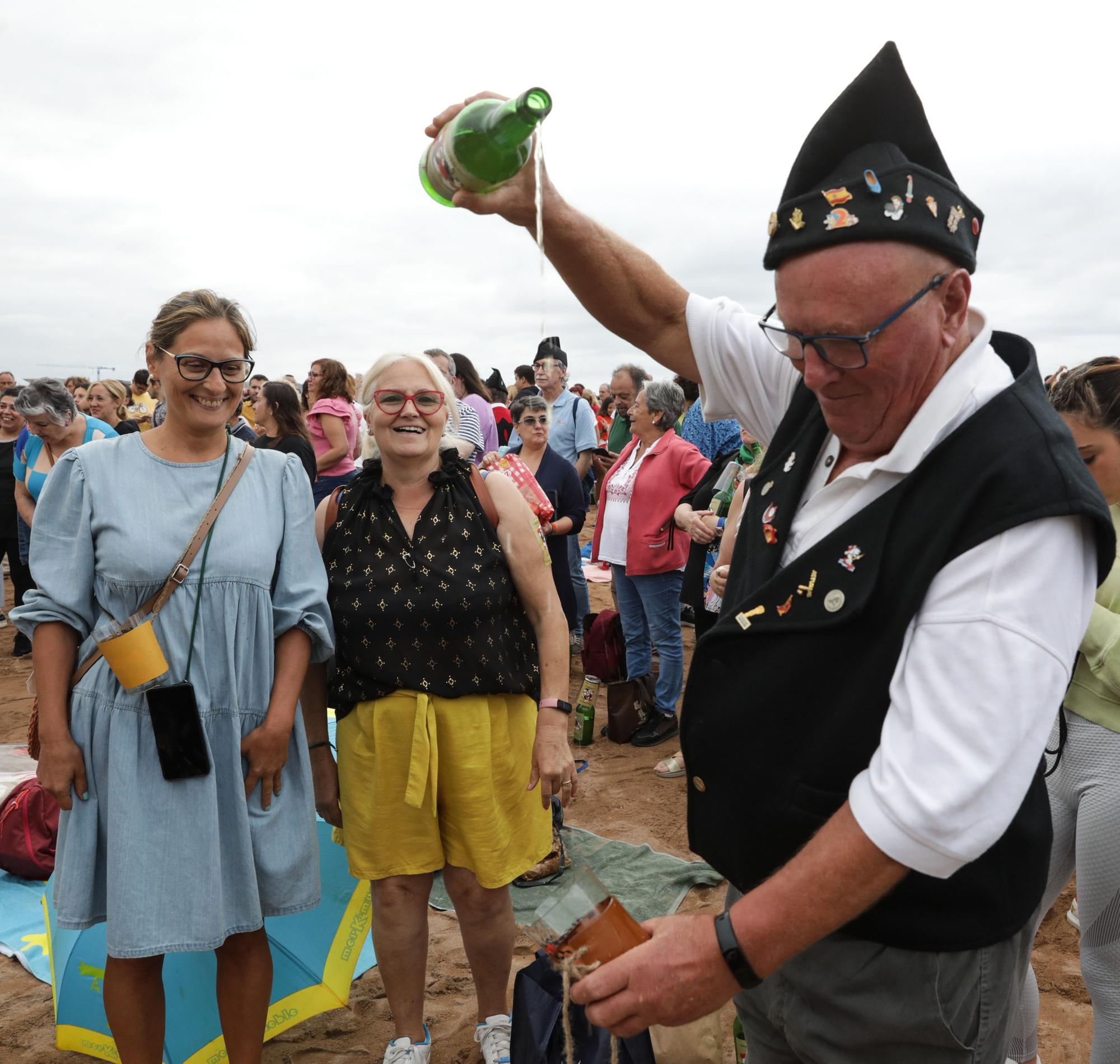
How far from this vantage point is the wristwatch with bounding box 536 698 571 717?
255 centimetres

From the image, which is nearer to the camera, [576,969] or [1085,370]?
[576,969]

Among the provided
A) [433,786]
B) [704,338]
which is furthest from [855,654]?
[433,786]

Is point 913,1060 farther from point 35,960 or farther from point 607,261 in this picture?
point 35,960

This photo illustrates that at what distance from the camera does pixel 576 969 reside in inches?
54.1

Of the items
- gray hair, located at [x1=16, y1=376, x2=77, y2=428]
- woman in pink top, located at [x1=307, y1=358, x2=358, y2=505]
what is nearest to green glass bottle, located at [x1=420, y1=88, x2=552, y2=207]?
woman in pink top, located at [x1=307, y1=358, x2=358, y2=505]

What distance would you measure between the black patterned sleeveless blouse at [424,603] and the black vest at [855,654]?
1068 millimetres

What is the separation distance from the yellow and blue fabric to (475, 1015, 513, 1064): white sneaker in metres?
0.46

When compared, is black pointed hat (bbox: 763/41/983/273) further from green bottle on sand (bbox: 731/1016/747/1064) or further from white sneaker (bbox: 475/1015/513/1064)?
white sneaker (bbox: 475/1015/513/1064)

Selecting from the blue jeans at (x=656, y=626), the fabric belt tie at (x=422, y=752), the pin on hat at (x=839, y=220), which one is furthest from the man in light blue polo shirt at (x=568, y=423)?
the pin on hat at (x=839, y=220)

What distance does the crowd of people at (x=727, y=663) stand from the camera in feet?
3.60

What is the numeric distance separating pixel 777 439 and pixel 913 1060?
105cm

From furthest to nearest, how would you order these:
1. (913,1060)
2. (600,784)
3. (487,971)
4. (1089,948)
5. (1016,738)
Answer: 1. (600,784)
2. (487,971)
3. (1089,948)
4. (913,1060)
5. (1016,738)

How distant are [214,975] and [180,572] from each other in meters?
1.30

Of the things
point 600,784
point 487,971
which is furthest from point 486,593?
point 600,784
